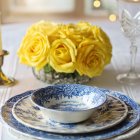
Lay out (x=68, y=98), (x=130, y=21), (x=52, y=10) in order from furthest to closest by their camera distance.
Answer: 1. (x=52, y=10)
2. (x=130, y=21)
3. (x=68, y=98)

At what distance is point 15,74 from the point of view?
3.51ft

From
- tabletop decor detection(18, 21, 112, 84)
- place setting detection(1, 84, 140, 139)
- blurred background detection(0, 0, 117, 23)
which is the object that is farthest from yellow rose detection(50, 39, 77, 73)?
blurred background detection(0, 0, 117, 23)

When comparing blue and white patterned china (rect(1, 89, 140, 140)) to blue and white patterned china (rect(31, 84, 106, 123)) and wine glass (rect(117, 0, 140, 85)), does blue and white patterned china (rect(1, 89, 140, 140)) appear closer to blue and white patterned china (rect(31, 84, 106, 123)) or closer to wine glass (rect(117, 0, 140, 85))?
blue and white patterned china (rect(31, 84, 106, 123))

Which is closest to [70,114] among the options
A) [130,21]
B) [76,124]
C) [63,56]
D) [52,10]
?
[76,124]

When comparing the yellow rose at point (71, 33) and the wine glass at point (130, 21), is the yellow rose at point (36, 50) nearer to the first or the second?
the yellow rose at point (71, 33)

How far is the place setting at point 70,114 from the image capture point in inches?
25.3

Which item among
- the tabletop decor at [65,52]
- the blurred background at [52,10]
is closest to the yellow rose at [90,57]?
the tabletop decor at [65,52]

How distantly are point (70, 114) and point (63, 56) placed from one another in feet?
0.84

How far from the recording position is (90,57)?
912 millimetres

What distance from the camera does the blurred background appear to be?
2.61 meters

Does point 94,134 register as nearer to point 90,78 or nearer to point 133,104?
point 133,104

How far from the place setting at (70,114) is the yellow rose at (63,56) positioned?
113 millimetres

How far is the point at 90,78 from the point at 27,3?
1815 millimetres

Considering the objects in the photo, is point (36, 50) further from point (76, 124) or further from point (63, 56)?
point (76, 124)
